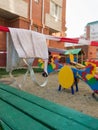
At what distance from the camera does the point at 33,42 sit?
163 inches

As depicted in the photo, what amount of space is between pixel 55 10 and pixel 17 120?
59.6 feet

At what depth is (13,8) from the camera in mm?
13648

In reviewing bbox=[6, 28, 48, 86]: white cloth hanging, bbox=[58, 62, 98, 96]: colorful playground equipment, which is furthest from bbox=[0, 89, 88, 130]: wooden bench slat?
bbox=[58, 62, 98, 96]: colorful playground equipment

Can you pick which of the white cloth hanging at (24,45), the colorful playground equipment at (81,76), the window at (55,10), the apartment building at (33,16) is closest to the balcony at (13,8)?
the apartment building at (33,16)

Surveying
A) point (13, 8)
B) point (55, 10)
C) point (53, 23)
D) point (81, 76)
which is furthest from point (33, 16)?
point (81, 76)

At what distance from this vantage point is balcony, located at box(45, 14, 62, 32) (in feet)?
56.4

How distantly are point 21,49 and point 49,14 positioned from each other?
14.2m

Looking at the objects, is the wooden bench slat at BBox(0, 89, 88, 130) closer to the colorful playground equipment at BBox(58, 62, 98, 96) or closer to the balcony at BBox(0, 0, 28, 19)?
the colorful playground equipment at BBox(58, 62, 98, 96)

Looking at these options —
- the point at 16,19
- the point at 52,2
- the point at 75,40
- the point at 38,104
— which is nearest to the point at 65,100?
the point at 75,40

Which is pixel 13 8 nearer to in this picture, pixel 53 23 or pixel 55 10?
pixel 53 23

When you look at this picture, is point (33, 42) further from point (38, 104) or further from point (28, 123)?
point (28, 123)

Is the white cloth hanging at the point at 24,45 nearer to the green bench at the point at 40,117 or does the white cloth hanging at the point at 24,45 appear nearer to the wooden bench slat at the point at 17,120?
the green bench at the point at 40,117

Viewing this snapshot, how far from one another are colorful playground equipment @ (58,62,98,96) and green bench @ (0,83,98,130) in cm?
312

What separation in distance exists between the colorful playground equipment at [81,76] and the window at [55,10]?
44.2 ft
